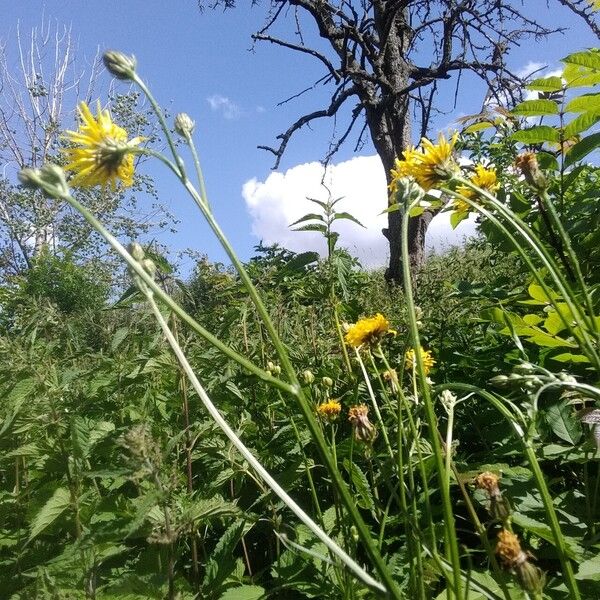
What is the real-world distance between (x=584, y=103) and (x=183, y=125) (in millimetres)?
855

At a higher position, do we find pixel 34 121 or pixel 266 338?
pixel 34 121

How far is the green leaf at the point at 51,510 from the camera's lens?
3.67 ft

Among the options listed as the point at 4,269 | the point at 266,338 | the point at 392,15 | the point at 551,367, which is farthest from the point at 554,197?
the point at 4,269

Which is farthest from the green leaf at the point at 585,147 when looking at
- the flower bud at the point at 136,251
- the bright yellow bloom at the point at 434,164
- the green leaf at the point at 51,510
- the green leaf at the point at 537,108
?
the green leaf at the point at 51,510

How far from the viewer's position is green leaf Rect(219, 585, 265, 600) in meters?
1.08

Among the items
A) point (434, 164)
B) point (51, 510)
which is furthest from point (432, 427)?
point (51, 510)

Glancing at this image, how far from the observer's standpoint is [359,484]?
3.81 ft

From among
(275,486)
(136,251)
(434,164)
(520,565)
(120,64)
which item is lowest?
(520,565)

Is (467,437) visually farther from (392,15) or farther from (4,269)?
(4,269)

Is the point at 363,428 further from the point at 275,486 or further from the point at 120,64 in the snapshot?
the point at 120,64

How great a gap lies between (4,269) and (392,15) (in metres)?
13.4

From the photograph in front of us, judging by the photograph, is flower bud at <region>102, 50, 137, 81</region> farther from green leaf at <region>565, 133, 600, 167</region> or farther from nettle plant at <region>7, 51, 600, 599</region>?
green leaf at <region>565, 133, 600, 167</region>

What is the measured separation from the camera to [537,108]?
1310 mm

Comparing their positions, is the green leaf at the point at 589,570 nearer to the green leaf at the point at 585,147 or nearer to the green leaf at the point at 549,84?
the green leaf at the point at 585,147
